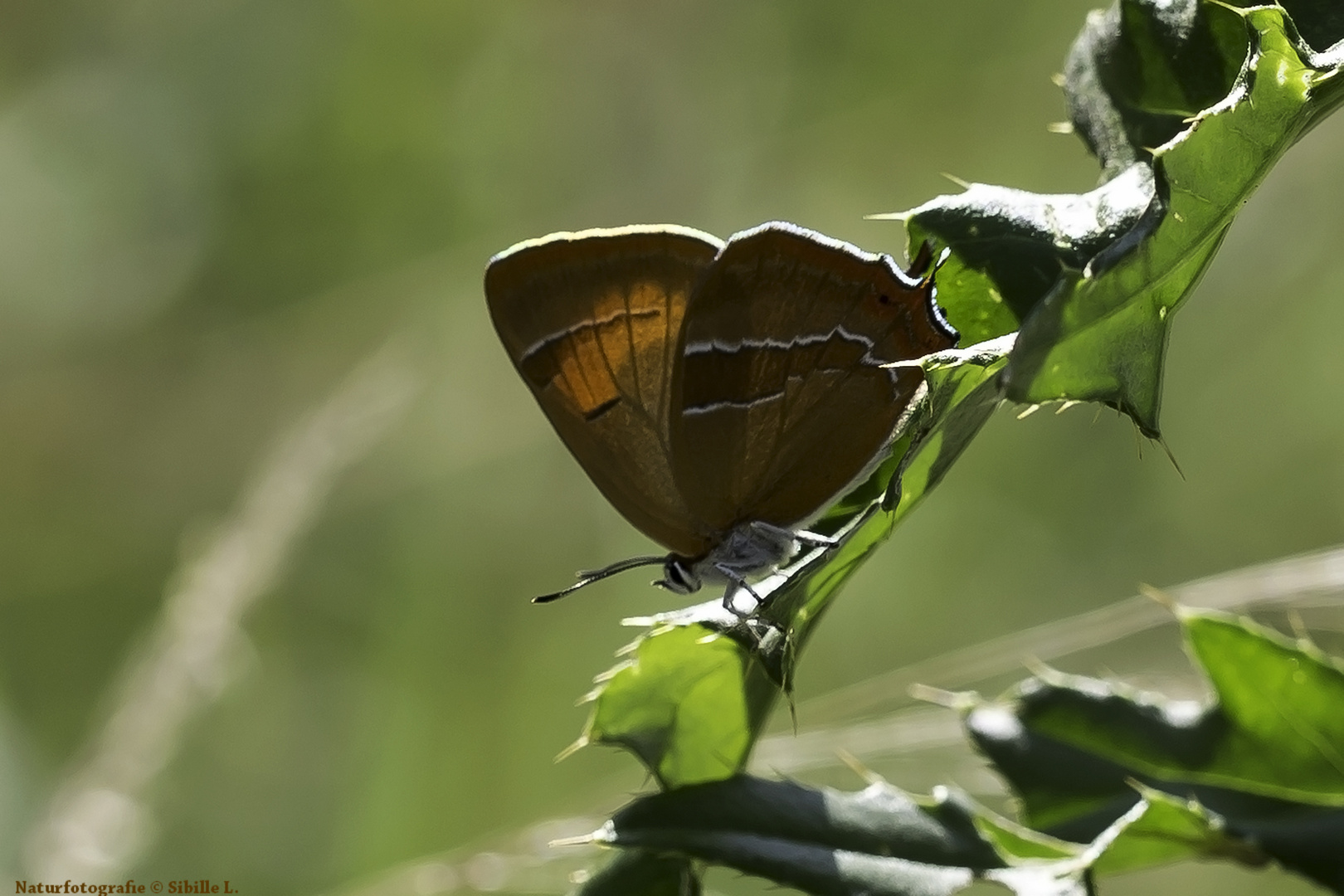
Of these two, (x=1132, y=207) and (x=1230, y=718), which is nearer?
(x=1132, y=207)

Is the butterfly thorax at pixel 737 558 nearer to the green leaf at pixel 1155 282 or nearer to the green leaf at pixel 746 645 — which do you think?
the green leaf at pixel 746 645

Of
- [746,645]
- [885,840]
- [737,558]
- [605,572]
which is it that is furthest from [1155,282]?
[605,572]

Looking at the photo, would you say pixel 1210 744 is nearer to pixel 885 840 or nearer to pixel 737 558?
pixel 885 840

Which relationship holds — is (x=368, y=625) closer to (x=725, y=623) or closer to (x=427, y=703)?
(x=427, y=703)

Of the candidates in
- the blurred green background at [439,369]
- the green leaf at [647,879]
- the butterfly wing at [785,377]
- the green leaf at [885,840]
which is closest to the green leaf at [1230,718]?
the green leaf at [885,840]

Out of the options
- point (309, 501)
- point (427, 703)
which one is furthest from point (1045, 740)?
point (427, 703)

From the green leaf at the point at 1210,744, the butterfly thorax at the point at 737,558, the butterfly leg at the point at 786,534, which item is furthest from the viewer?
the butterfly thorax at the point at 737,558
